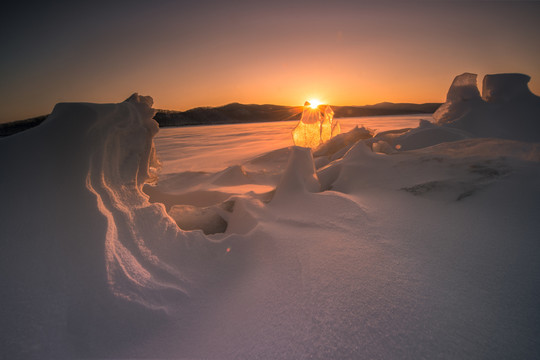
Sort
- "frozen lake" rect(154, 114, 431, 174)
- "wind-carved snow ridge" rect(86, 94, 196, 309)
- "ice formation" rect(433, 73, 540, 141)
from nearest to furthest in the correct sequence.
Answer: "wind-carved snow ridge" rect(86, 94, 196, 309)
"ice formation" rect(433, 73, 540, 141)
"frozen lake" rect(154, 114, 431, 174)

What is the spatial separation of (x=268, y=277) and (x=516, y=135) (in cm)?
406

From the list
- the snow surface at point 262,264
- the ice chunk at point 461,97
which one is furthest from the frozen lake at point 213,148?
the ice chunk at point 461,97

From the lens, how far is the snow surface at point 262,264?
2.16 feet

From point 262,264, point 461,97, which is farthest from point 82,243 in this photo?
point 461,97

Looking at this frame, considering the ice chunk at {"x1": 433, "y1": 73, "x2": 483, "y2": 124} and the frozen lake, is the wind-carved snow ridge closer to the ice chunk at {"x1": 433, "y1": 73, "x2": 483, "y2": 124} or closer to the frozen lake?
the frozen lake

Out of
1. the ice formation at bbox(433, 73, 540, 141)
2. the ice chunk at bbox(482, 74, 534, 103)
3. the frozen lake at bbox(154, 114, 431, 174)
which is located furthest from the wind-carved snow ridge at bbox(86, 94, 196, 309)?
the ice chunk at bbox(482, 74, 534, 103)

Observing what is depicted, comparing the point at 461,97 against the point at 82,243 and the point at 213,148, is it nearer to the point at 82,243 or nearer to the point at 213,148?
the point at 82,243

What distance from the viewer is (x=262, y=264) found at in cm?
102

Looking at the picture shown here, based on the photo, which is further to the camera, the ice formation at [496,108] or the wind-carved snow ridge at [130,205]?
the ice formation at [496,108]

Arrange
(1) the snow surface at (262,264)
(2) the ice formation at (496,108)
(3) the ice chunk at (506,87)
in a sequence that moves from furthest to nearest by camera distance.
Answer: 1. (3) the ice chunk at (506,87)
2. (2) the ice formation at (496,108)
3. (1) the snow surface at (262,264)

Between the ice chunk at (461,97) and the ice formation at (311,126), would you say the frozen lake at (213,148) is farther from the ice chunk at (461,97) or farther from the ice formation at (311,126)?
the ice chunk at (461,97)

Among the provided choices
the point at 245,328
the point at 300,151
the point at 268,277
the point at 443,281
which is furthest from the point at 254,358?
the point at 300,151

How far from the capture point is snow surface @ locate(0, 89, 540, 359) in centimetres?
66

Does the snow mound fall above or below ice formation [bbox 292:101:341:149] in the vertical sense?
below
